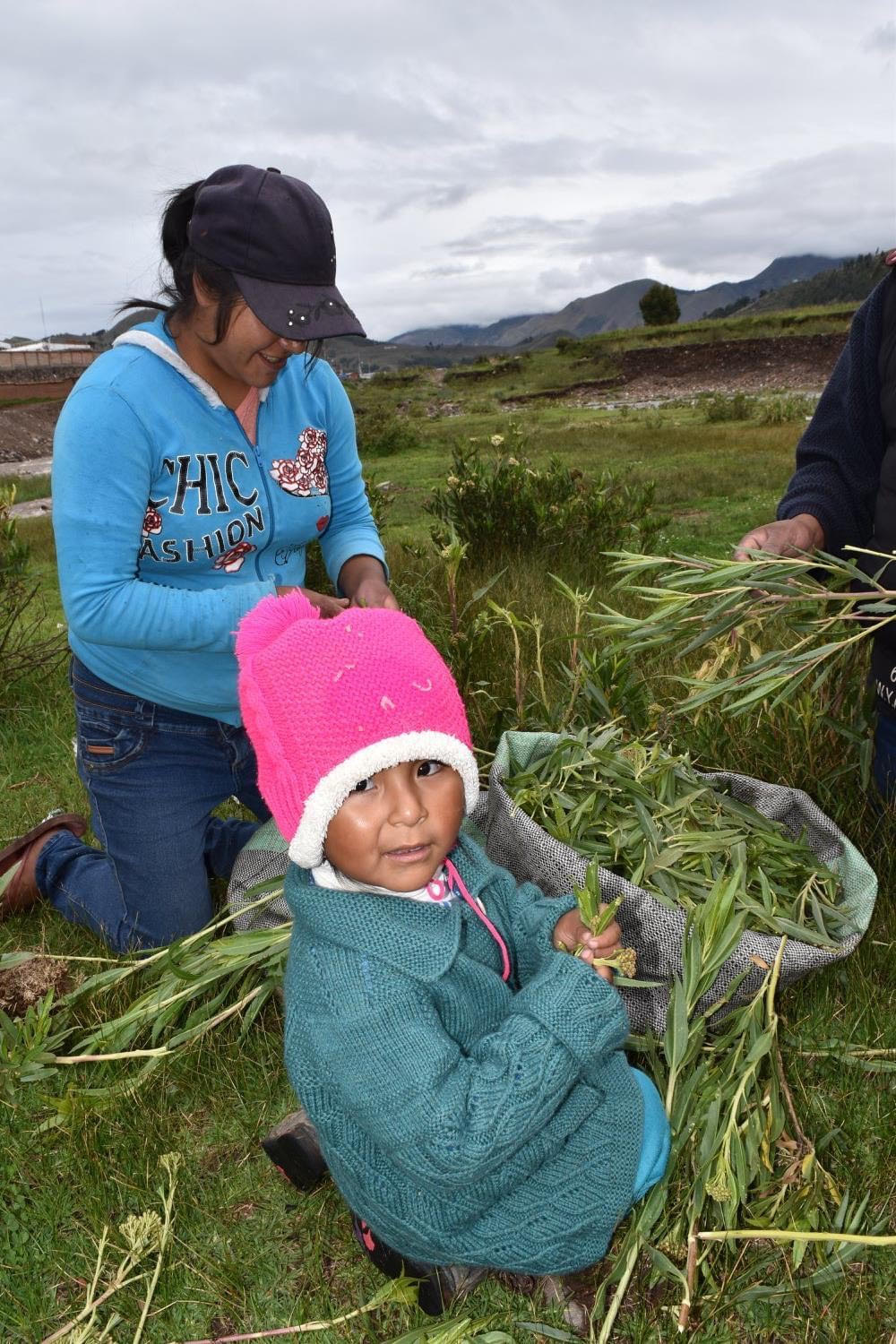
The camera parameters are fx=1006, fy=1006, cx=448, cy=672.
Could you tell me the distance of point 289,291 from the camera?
2.46 m

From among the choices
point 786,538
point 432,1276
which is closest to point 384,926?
point 432,1276

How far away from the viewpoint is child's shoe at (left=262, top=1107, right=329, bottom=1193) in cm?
211

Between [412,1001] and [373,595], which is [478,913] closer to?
[412,1001]

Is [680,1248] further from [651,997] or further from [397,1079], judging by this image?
[397,1079]

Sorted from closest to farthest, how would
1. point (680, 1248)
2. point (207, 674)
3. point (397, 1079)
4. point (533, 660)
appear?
point (397, 1079), point (680, 1248), point (207, 674), point (533, 660)

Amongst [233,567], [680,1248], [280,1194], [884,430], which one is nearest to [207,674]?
[233,567]

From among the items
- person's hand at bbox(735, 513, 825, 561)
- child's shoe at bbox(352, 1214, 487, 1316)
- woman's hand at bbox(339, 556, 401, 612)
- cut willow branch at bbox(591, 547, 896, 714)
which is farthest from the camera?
woman's hand at bbox(339, 556, 401, 612)

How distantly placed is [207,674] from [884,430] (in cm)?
216

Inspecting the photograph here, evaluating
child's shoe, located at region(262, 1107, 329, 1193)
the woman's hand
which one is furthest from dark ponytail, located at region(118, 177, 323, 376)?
child's shoe, located at region(262, 1107, 329, 1193)

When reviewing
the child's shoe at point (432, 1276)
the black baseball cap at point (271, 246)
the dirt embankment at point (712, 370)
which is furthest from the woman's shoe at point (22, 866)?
the dirt embankment at point (712, 370)

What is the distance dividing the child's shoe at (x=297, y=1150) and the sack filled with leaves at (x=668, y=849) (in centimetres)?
74

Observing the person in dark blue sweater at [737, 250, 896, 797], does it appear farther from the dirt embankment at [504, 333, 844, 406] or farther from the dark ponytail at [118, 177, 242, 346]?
the dirt embankment at [504, 333, 844, 406]

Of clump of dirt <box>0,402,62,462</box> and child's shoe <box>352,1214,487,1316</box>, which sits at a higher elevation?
clump of dirt <box>0,402,62,462</box>

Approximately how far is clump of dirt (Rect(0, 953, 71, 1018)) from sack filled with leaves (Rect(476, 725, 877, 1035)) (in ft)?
4.11
